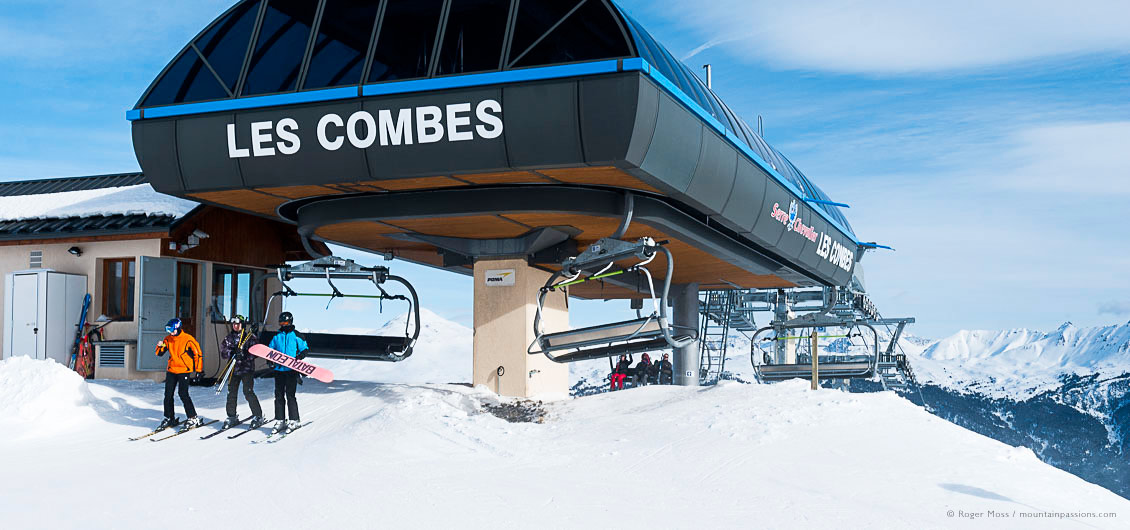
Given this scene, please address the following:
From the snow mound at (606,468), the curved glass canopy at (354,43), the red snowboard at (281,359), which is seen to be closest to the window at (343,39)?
the curved glass canopy at (354,43)

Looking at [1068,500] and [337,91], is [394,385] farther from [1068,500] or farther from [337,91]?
[1068,500]

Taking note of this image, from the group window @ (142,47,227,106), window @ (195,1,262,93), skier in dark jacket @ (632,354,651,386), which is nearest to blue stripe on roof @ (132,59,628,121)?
window @ (142,47,227,106)

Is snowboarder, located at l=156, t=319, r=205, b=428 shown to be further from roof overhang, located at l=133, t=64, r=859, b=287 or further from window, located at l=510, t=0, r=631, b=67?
window, located at l=510, t=0, r=631, b=67

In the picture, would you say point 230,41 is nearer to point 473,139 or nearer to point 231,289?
point 473,139

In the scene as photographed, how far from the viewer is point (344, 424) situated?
1354cm

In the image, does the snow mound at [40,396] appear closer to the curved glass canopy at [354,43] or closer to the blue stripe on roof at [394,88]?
the blue stripe on roof at [394,88]

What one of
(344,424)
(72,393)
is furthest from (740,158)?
(72,393)

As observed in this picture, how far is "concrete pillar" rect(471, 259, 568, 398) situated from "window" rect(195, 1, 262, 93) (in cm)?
569

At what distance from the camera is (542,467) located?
10727 mm

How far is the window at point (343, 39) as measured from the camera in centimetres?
1496

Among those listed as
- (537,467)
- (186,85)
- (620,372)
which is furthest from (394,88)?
(620,372)

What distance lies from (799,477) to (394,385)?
9595 mm

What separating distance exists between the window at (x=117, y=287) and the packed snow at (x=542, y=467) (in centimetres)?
435

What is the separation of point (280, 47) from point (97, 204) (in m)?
8.15
